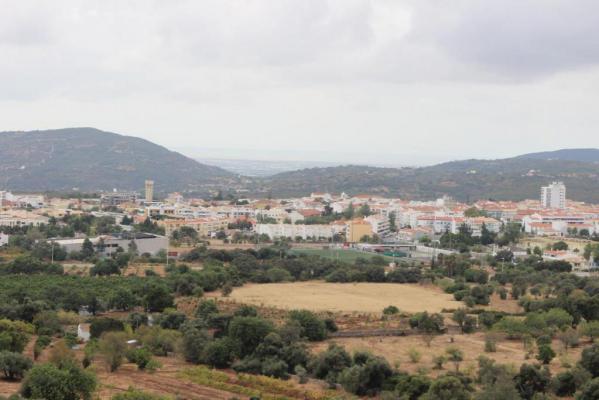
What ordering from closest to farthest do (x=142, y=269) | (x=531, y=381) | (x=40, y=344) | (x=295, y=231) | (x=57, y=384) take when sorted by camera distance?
(x=57, y=384), (x=531, y=381), (x=40, y=344), (x=142, y=269), (x=295, y=231)

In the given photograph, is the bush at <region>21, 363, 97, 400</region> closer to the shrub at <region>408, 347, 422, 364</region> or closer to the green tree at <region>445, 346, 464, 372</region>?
the shrub at <region>408, 347, 422, 364</region>

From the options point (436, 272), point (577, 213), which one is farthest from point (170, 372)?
point (577, 213)

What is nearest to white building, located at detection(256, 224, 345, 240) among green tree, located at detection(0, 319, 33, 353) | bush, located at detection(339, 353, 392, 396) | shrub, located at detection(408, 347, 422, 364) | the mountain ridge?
the mountain ridge

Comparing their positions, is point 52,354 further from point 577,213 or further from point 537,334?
point 577,213

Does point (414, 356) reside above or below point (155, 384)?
above

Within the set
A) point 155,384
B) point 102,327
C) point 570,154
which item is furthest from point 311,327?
point 570,154

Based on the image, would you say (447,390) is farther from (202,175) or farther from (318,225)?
(202,175)
